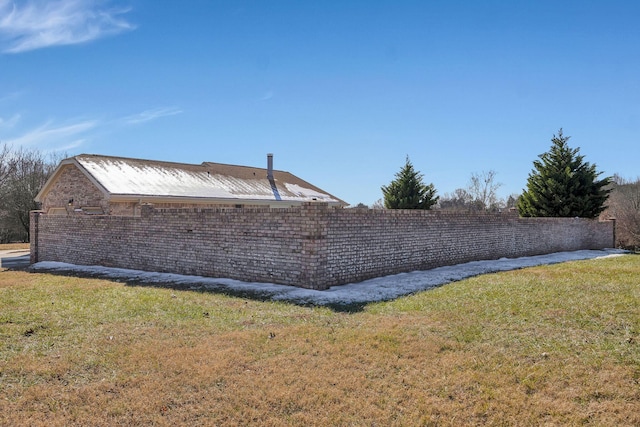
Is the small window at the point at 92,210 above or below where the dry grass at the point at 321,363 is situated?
above

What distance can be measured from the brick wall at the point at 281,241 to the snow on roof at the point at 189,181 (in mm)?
3232

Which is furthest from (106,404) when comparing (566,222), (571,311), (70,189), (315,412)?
(566,222)

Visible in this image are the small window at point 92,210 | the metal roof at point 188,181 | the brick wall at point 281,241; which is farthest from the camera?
the metal roof at point 188,181

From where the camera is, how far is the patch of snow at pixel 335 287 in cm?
818

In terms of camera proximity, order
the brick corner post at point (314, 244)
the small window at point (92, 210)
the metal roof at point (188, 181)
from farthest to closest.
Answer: the metal roof at point (188, 181)
the small window at point (92, 210)
the brick corner post at point (314, 244)

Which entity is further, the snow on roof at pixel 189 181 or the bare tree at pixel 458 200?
the bare tree at pixel 458 200

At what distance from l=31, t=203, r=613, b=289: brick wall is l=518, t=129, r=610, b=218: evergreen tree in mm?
10301

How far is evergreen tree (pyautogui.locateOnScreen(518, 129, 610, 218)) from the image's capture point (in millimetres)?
24531

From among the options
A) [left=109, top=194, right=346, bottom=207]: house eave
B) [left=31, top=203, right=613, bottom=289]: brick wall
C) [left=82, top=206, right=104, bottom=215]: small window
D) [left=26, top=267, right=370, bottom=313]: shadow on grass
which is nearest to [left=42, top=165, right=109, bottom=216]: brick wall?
[left=82, top=206, right=104, bottom=215]: small window

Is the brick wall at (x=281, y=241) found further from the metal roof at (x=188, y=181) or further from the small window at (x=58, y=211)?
the small window at (x=58, y=211)

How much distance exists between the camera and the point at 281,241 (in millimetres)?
9414

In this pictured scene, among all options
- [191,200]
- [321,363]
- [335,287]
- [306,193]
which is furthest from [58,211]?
[321,363]

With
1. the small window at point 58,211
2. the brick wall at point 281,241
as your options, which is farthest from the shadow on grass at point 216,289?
the small window at point 58,211

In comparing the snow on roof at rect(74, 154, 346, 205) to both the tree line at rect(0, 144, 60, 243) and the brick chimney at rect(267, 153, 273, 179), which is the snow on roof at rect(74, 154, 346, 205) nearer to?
the brick chimney at rect(267, 153, 273, 179)
